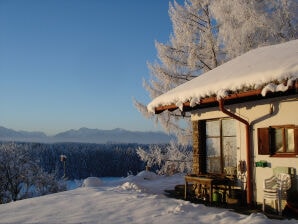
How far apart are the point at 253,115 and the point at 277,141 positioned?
0.80 metres

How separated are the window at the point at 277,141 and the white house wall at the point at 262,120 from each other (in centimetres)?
12

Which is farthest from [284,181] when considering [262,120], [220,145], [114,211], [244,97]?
[114,211]

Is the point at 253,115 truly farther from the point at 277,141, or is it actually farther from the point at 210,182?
the point at 210,182

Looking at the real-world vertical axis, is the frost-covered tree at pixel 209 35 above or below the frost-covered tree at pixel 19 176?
above

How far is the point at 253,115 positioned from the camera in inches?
352

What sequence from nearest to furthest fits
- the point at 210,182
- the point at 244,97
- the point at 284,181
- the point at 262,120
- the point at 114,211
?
the point at 284,181 → the point at 114,211 → the point at 244,97 → the point at 262,120 → the point at 210,182

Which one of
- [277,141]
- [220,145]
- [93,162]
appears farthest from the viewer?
[93,162]

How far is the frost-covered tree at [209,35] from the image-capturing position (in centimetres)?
1667

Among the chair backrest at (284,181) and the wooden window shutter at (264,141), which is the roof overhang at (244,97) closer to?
the wooden window shutter at (264,141)

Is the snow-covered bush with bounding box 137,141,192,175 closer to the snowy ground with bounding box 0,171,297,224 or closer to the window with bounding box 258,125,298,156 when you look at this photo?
the snowy ground with bounding box 0,171,297,224

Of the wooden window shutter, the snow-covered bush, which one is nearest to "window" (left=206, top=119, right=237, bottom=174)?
the wooden window shutter

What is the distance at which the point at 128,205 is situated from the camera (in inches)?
338

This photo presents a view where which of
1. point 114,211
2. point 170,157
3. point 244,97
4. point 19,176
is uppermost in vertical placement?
point 244,97

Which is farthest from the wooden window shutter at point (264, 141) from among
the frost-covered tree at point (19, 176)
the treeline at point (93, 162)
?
the treeline at point (93, 162)
